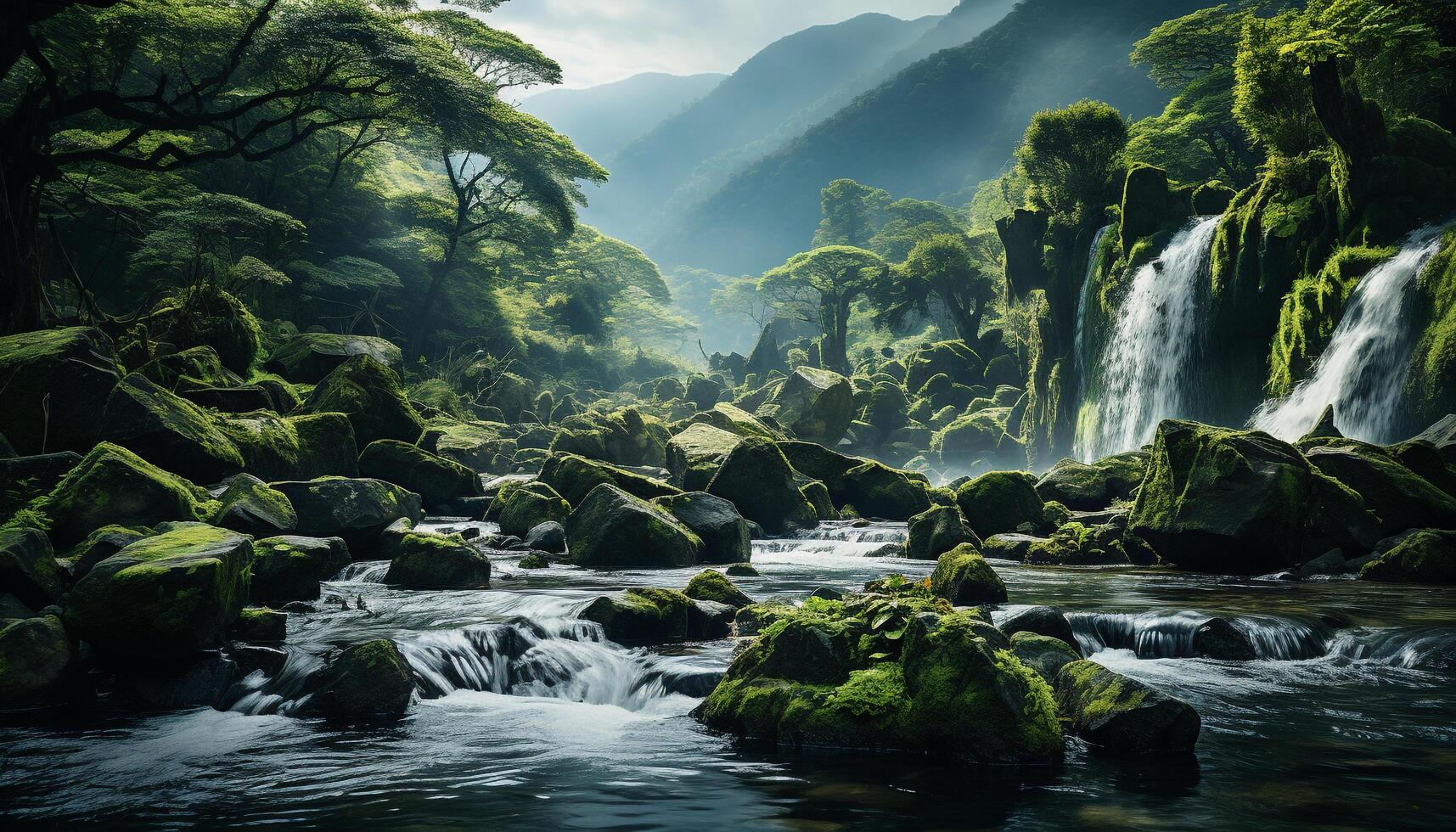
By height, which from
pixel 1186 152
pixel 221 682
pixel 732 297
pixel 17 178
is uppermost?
pixel 732 297

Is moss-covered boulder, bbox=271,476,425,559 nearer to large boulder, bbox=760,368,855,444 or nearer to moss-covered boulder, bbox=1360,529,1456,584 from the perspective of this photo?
moss-covered boulder, bbox=1360,529,1456,584

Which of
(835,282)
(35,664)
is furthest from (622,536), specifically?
(835,282)

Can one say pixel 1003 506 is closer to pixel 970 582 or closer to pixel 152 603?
pixel 970 582

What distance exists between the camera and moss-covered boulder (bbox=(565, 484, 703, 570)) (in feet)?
45.0

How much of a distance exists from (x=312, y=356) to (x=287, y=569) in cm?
1581

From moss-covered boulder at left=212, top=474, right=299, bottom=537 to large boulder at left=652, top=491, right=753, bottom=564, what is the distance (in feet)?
20.3

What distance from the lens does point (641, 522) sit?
1373 centimetres

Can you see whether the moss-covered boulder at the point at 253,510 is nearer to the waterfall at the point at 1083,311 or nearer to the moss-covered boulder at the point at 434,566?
the moss-covered boulder at the point at 434,566

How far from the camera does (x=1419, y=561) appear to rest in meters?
11.8

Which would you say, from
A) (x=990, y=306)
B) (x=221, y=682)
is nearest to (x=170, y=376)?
(x=221, y=682)

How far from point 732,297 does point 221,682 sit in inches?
4876

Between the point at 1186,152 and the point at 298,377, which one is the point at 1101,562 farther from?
the point at 1186,152

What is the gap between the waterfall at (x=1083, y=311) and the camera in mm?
34812

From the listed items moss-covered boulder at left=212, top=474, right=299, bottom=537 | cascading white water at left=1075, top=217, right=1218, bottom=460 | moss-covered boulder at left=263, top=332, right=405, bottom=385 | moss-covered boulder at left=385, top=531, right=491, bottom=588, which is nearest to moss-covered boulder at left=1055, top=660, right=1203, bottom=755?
Result: moss-covered boulder at left=385, top=531, right=491, bottom=588
